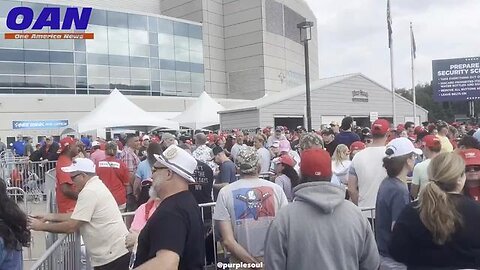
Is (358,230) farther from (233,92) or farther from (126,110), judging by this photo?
(233,92)

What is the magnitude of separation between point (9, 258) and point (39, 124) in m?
36.8

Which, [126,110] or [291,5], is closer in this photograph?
[126,110]

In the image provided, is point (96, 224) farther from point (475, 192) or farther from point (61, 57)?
point (61, 57)

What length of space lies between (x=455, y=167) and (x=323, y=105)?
31.0 metres

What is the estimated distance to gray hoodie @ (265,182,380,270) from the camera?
9.09 feet

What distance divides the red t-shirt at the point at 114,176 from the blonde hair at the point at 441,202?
5624 mm

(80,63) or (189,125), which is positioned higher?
(80,63)

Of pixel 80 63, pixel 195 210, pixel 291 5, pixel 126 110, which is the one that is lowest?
pixel 195 210

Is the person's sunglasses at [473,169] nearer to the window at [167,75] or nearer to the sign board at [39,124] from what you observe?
the sign board at [39,124]

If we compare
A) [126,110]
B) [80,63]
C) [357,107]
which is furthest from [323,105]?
[80,63]

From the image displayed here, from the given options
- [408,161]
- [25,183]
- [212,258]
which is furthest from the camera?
[25,183]

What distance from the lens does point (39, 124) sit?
122 feet

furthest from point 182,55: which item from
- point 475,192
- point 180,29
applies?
point 475,192

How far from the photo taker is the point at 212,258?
20.8ft
